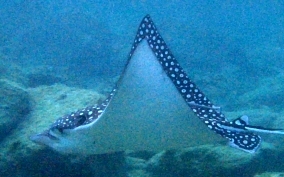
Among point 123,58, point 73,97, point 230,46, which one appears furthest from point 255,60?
point 73,97

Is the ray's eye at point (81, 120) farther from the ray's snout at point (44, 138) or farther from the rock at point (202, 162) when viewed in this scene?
the rock at point (202, 162)

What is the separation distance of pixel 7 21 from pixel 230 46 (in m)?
18.8

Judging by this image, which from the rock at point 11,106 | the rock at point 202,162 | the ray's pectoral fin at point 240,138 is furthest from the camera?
the rock at point 11,106

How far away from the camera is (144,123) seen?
2.95 metres

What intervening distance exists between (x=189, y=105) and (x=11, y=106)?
3958mm

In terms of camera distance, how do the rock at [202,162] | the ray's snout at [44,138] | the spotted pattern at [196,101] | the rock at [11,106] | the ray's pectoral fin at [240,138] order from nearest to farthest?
the ray's pectoral fin at [240,138], the spotted pattern at [196,101], the ray's snout at [44,138], the rock at [202,162], the rock at [11,106]

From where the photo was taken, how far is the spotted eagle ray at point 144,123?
2.64m

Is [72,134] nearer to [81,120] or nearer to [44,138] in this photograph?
[81,120]

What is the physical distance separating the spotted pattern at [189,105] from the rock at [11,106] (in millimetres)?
1947

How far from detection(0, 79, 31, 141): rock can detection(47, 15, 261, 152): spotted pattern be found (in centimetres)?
195

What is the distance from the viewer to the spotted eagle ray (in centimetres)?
264

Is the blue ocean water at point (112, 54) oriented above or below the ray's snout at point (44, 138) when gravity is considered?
above

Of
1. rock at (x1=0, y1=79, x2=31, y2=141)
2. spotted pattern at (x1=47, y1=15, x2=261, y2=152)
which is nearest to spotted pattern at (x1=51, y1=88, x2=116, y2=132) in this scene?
spotted pattern at (x1=47, y1=15, x2=261, y2=152)

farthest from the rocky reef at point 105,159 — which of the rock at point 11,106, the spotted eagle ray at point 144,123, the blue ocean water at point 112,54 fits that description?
the blue ocean water at point 112,54
